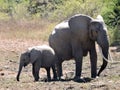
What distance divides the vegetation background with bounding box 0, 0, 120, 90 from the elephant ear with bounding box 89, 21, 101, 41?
1114 millimetres

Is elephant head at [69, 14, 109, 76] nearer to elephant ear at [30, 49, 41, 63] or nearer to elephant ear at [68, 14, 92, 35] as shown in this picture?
elephant ear at [68, 14, 92, 35]

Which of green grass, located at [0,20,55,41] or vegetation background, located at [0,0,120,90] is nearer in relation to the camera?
vegetation background, located at [0,0,120,90]

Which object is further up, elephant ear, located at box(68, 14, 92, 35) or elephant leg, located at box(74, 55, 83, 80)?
elephant ear, located at box(68, 14, 92, 35)

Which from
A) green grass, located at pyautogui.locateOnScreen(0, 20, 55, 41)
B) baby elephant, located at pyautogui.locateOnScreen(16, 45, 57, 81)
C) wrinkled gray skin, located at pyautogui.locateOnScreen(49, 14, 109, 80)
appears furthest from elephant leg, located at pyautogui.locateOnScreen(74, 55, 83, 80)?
green grass, located at pyautogui.locateOnScreen(0, 20, 55, 41)

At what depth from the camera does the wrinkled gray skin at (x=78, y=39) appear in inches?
514

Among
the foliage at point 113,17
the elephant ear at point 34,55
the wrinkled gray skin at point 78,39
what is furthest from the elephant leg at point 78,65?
the foliage at point 113,17

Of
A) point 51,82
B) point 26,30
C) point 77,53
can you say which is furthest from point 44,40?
point 51,82

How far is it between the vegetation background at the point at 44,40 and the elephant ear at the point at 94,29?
1.11 meters

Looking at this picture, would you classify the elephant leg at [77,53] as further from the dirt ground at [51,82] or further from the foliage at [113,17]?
the foliage at [113,17]

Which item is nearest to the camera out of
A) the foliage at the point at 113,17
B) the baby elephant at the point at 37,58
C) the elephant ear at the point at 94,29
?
the elephant ear at the point at 94,29

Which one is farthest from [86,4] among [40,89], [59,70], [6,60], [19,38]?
[40,89]

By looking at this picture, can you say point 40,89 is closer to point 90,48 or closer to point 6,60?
point 90,48

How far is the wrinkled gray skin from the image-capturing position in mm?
13047

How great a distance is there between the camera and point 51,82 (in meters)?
12.0
